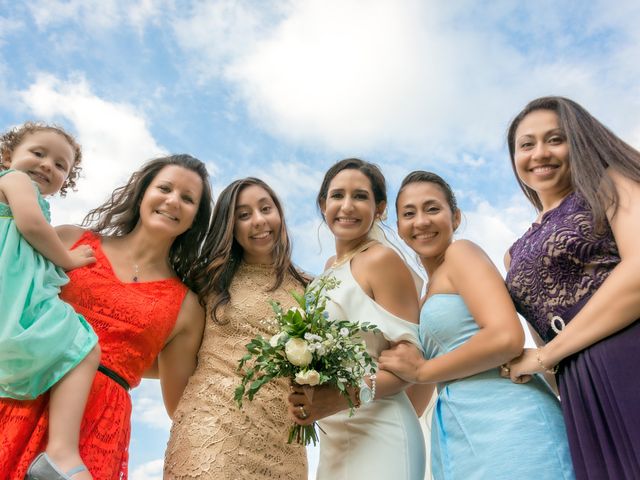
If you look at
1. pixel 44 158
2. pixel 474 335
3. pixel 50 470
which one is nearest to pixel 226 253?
pixel 44 158

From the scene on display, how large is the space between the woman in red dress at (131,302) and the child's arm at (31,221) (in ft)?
0.74

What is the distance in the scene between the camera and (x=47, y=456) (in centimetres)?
317

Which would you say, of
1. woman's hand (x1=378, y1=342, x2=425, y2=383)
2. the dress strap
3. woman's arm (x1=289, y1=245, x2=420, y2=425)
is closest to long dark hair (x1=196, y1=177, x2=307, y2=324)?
the dress strap

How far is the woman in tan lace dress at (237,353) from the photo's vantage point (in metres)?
3.94

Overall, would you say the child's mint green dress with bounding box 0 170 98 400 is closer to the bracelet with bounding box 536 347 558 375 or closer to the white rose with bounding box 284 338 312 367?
the white rose with bounding box 284 338 312 367

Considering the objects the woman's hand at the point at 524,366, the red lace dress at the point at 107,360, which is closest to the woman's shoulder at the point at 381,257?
the woman's hand at the point at 524,366

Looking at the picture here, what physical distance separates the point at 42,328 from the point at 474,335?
2.63m

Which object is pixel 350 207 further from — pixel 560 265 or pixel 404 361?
pixel 560 265

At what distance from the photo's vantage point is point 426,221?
436 centimetres

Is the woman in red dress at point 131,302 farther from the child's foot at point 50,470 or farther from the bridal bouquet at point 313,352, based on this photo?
the bridal bouquet at point 313,352

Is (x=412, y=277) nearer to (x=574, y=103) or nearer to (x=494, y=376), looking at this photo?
(x=494, y=376)

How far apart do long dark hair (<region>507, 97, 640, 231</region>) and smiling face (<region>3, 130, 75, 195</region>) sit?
382cm

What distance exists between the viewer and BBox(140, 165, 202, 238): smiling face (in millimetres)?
4594

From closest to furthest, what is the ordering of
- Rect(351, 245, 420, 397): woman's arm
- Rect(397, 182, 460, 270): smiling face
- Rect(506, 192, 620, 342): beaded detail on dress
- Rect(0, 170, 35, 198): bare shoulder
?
Rect(506, 192, 620, 342): beaded detail on dress → Rect(0, 170, 35, 198): bare shoulder → Rect(351, 245, 420, 397): woman's arm → Rect(397, 182, 460, 270): smiling face
